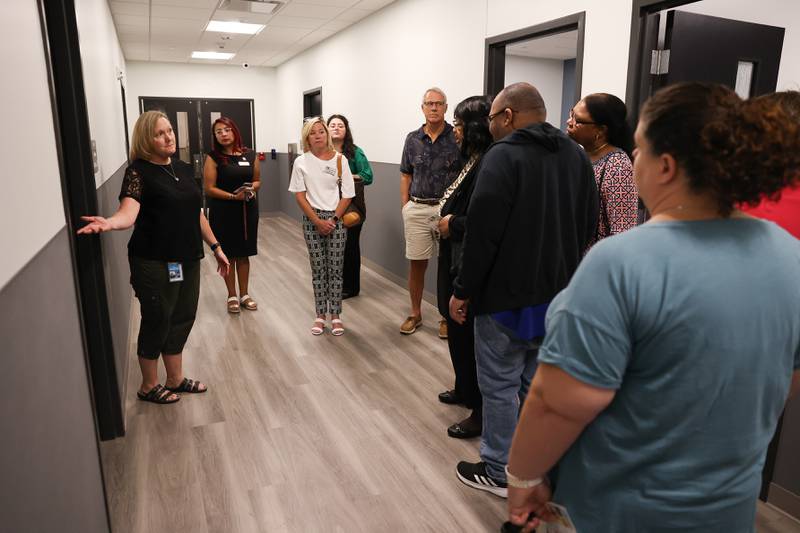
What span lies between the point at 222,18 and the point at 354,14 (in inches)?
53.4

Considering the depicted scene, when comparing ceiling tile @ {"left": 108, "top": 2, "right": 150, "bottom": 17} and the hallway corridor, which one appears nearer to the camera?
the hallway corridor

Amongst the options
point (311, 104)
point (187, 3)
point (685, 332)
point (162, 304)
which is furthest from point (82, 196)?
point (311, 104)

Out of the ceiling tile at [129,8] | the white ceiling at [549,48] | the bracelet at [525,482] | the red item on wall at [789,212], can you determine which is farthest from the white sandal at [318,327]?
the white ceiling at [549,48]

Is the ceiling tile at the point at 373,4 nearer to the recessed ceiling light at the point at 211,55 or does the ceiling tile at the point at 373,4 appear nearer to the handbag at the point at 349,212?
the handbag at the point at 349,212

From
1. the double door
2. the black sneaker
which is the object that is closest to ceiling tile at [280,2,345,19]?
the double door

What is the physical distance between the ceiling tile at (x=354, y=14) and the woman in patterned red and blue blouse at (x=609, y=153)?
3779mm

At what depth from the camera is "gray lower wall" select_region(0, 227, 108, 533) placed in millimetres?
892

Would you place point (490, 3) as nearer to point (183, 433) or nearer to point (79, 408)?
point (183, 433)

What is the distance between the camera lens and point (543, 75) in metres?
7.79

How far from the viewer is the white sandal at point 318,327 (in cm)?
375

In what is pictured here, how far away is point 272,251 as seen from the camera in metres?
6.54

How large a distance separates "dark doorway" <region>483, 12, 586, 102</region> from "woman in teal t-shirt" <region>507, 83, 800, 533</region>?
2350 millimetres

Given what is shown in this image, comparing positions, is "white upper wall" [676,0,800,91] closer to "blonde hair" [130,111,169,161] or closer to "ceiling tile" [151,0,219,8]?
"blonde hair" [130,111,169,161]

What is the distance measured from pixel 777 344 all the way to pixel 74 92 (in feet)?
7.81
